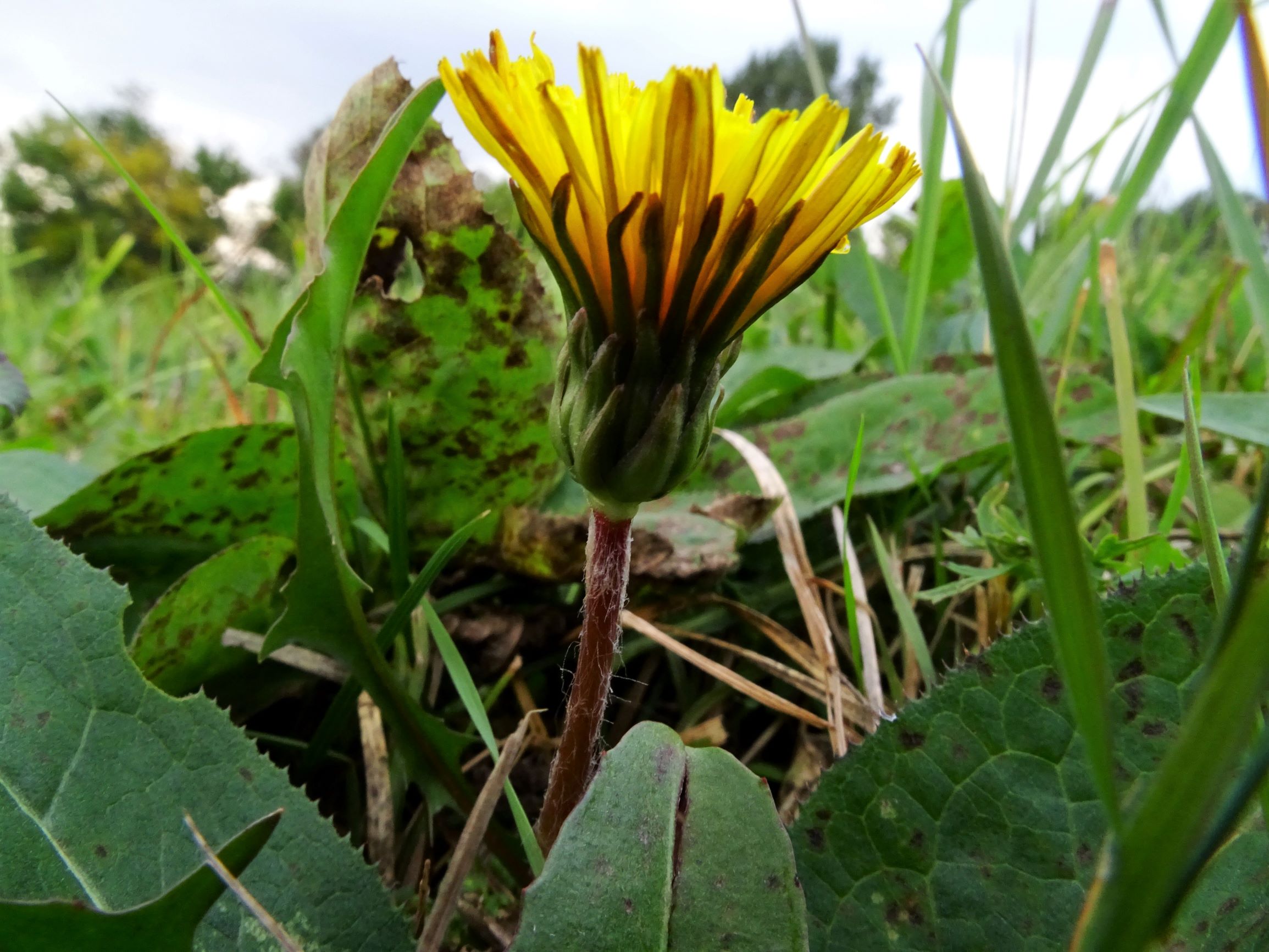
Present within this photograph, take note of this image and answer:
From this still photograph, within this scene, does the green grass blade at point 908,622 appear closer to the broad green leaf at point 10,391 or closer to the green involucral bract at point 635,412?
the green involucral bract at point 635,412

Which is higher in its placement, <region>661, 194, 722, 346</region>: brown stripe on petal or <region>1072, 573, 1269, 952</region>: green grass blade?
<region>661, 194, 722, 346</region>: brown stripe on petal

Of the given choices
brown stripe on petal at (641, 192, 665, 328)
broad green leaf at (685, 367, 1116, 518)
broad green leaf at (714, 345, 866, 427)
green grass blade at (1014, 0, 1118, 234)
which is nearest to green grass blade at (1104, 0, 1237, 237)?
green grass blade at (1014, 0, 1118, 234)

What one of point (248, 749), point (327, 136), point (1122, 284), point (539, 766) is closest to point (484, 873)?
point (539, 766)

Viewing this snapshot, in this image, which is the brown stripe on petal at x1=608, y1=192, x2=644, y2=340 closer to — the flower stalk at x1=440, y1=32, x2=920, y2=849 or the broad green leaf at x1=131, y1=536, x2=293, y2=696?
the flower stalk at x1=440, y1=32, x2=920, y2=849

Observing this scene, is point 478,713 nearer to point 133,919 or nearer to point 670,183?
point 133,919

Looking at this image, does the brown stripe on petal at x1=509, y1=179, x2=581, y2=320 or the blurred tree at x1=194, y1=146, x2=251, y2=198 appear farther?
the blurred tree at x1=194, y1=146, x2=251, y2=198

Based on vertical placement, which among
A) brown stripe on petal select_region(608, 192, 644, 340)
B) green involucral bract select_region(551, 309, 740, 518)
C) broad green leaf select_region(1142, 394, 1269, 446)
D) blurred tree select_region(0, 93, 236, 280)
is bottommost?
green involucral bract select_region(551, 309, 740, 518)

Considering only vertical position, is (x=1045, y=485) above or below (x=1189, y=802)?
above

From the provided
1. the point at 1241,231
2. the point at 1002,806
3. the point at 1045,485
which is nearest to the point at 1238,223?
the point at 1241,231
